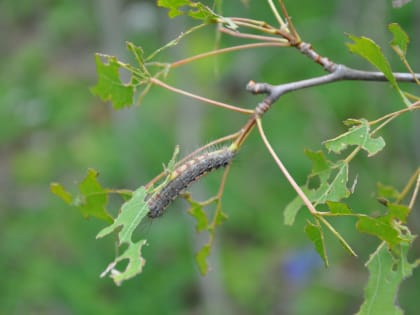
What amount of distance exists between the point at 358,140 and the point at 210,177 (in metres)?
4.32

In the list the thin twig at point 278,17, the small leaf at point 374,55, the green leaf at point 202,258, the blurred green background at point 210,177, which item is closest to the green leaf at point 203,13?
the thin twig at point 278,17

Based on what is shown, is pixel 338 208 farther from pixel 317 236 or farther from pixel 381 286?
pixel 381 286

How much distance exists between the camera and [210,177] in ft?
19.9

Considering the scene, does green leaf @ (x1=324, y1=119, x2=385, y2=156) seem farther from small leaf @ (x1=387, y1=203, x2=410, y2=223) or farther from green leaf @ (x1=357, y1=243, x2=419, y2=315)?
green leaf @ (x1=357, y1=243, x2=419, y2=315)

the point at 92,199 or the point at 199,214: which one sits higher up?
the point at 92,199

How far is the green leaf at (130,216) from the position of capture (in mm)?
1723

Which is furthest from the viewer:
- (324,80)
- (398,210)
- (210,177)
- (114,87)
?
(210,177)

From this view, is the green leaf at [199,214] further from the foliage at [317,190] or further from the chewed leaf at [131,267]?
the chewed leaf at [131,267]

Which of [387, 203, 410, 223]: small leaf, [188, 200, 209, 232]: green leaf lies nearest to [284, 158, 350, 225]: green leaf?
[387, 203, 410, 223]: small leaf

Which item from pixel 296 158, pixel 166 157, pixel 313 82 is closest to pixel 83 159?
pixel 166 157

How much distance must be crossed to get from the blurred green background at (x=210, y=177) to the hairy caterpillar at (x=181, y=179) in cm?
333

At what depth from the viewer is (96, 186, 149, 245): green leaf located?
172 centimetres

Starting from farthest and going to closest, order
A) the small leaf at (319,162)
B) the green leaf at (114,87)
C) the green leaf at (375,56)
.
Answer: the green leaf at (114,87), the small leaf at (319,162), the green leaf at (375,56)

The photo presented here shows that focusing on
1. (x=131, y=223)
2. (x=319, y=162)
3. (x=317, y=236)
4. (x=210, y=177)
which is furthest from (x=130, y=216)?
(x=210, y=177)
